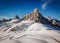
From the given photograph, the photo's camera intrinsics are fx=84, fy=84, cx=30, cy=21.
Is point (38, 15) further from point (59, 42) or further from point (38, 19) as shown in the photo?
point (59, 42)

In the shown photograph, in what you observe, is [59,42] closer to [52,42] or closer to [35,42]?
[52,42]

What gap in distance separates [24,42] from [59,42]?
16.9 feet

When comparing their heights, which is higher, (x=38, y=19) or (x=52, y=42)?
(x=38, y=19)

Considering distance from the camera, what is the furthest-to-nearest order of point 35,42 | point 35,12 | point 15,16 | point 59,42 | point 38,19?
point 15,16
point 35,12
point 38,19
point 59,42
point 35,42

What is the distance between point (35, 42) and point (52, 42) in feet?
8.40

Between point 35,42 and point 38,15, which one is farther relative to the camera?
point 38,15

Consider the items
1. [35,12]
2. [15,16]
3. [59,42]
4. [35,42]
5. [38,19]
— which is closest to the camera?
[35,42]

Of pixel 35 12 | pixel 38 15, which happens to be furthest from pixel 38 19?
pixel 35 12

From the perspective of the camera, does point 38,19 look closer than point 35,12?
Yes

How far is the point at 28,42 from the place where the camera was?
1153cm

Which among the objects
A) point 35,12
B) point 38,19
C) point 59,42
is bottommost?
point 59,42

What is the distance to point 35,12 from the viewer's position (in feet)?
144

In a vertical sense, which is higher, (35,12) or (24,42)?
(35,12)

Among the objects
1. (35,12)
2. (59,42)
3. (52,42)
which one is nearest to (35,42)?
(52,42)
